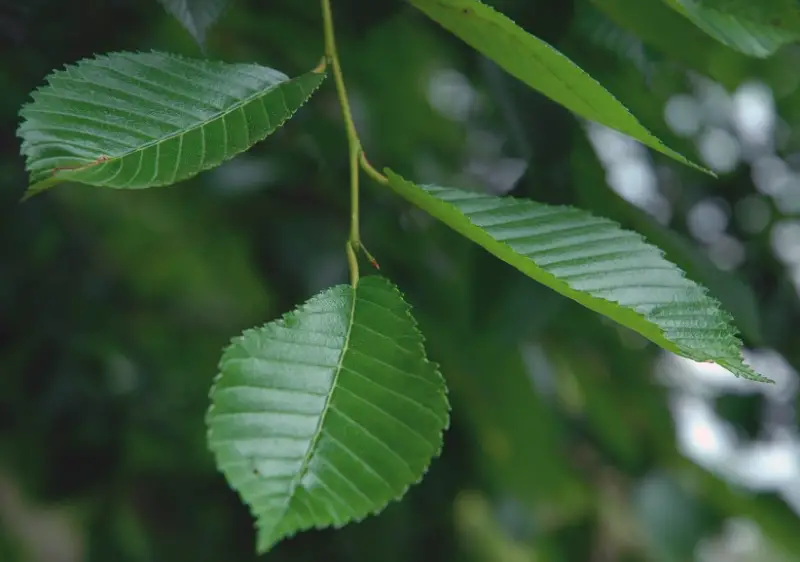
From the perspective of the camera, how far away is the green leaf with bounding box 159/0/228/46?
50 centimetres

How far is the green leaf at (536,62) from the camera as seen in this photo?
1.26ft

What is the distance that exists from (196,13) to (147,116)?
0.50ft

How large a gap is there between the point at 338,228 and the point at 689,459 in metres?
0.66

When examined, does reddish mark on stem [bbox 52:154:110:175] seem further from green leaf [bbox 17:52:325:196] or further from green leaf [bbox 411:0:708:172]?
green leaf [bbox 411:0:708:172]

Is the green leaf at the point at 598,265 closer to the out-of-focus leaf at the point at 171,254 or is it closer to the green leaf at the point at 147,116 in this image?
the green leaf at the point at 147,116

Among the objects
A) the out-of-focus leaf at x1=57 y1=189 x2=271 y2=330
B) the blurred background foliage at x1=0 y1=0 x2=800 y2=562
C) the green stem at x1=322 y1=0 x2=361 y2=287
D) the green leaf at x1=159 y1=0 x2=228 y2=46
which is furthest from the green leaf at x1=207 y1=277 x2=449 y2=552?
the out-of-focus leaf at x1=57 y1=189 x2=271 y2=330

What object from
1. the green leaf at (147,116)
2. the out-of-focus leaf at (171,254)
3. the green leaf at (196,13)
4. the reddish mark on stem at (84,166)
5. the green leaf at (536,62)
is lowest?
the out-of-focus leaf at (171,254)

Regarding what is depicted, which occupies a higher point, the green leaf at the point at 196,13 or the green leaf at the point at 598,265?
the green leaf at the point at 196,13

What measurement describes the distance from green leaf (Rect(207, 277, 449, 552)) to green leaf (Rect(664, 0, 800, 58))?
0.87 feet

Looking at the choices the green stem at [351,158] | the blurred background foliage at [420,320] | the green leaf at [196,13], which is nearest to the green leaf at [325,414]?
the green stem at [351,158]

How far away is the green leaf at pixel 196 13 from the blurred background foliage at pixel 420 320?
29 cm

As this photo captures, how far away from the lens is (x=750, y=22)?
1.65ft

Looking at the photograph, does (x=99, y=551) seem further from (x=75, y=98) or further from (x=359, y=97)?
(x=75, y=98)

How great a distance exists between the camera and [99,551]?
3.72 ft
